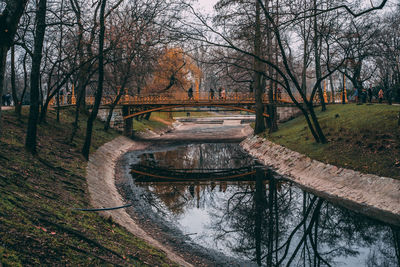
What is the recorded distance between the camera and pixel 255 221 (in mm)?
14664

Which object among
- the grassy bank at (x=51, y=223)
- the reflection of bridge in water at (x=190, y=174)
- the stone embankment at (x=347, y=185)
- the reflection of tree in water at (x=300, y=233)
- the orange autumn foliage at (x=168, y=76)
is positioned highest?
the orange autumn foliage at (x=168, y=76)

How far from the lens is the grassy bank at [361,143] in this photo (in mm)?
16344

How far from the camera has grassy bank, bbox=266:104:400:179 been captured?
1634cm

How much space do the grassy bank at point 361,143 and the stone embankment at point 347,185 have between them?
410 mm

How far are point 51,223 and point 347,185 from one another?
12.6m

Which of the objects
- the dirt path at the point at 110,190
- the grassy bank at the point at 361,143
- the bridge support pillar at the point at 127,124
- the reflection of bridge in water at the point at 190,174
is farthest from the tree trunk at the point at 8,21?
the bridge support pillar at the point at 127,124

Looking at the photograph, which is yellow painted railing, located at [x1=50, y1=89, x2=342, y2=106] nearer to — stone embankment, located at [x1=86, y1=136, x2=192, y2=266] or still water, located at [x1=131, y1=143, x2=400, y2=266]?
stone embankment, located at [x1=86, y1=136, x2=192, y2=266]

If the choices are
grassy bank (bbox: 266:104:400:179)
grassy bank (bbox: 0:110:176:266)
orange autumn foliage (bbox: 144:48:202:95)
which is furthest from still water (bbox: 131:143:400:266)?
orange autumn foliage (bbox: 144:48:202:95)

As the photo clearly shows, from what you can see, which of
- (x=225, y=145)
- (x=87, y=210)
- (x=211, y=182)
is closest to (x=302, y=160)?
(x=211, y=182)

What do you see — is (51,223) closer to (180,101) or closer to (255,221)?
(255,221)

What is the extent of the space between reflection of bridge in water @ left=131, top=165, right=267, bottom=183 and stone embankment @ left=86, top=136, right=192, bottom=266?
190 cm

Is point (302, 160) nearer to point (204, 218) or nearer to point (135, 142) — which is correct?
point (204, 218)

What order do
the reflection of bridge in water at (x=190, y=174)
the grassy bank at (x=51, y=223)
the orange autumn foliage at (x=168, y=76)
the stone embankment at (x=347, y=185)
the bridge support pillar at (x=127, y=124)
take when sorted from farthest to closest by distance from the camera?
the orange autumn foliage at (x=168, y=76) → the bridge support pillar at (x=127, y=124) → the reflection of bridge in water at (x=190, y=174) → the stone embankment at (x=347, y=185) → the grassy bank at (x=51, y=223)

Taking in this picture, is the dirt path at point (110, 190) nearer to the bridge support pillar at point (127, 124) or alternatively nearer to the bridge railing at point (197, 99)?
the bridge support pillar at point (127, 124)
